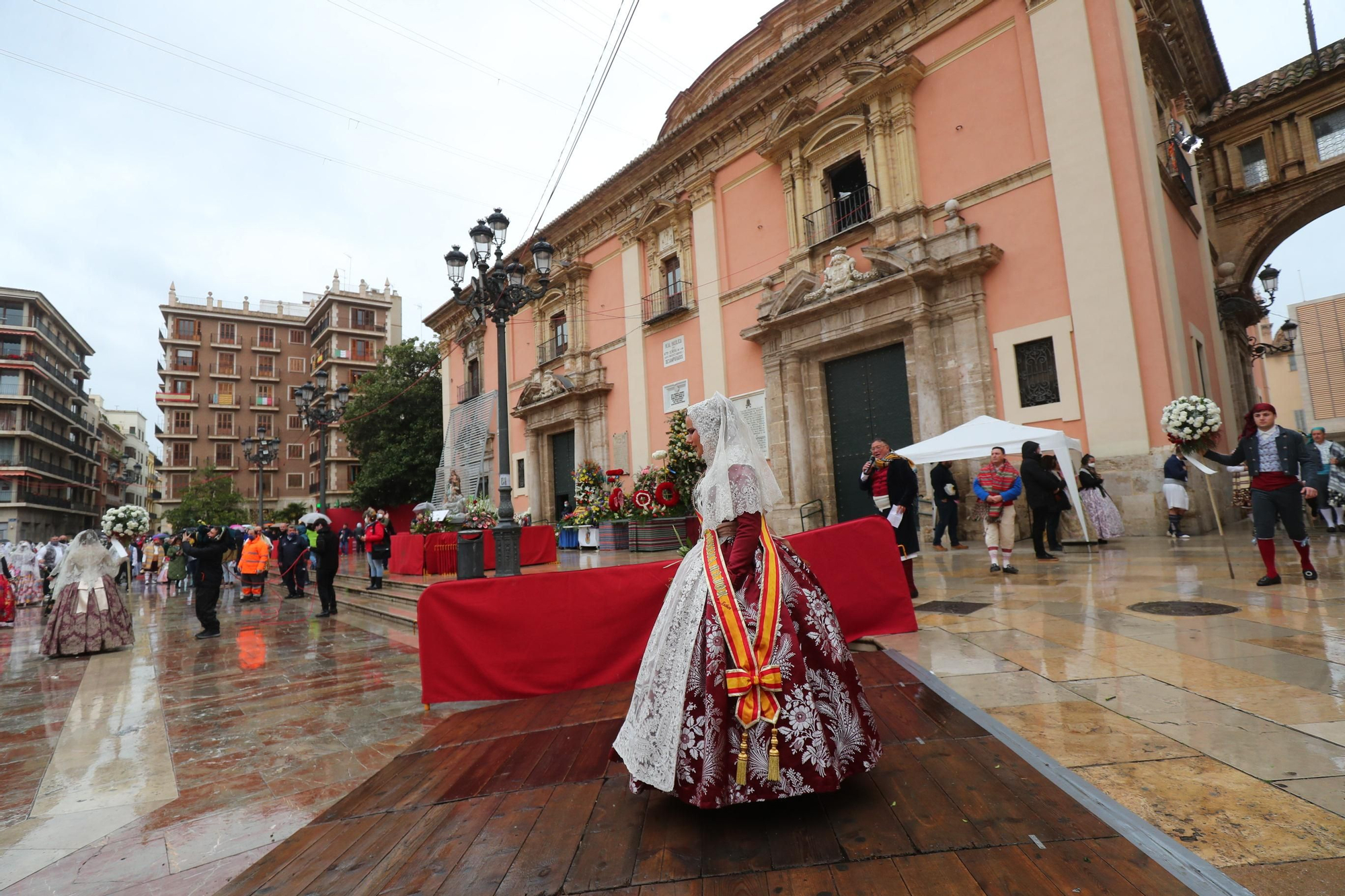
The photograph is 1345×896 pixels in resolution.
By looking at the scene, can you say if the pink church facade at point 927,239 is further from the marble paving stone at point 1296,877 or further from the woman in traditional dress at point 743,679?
the woman in traditional dress at point 743,679

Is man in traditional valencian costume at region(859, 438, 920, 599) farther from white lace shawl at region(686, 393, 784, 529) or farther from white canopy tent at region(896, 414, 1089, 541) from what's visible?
white lace shawl at region(686, 393, 784, 529)

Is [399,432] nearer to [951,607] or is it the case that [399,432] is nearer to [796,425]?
[796,425]

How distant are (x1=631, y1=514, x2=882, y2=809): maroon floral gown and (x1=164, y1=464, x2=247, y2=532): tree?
40974 mm

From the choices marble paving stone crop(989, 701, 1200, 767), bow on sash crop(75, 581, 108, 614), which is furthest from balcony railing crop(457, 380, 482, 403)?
marble paving stone crop(989, 701, 1200, 767)

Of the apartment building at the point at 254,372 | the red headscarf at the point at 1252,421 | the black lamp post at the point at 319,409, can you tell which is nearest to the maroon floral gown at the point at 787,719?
the red headscarf at the point at 1252,421

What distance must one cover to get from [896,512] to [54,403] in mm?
57281

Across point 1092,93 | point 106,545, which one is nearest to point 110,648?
point 106,545

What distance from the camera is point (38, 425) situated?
41000mm

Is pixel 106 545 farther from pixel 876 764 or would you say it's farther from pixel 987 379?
pixel 987 379

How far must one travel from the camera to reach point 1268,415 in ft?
17.8

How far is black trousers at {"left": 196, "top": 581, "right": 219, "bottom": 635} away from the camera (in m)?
8.25

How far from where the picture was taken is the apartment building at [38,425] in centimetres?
3841

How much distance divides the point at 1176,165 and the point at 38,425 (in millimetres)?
56597

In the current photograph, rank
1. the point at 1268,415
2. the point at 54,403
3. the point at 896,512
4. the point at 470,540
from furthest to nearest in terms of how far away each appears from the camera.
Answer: the point at 54,403
the point at 470,540
the point at 896,512
the point at 1268,415
